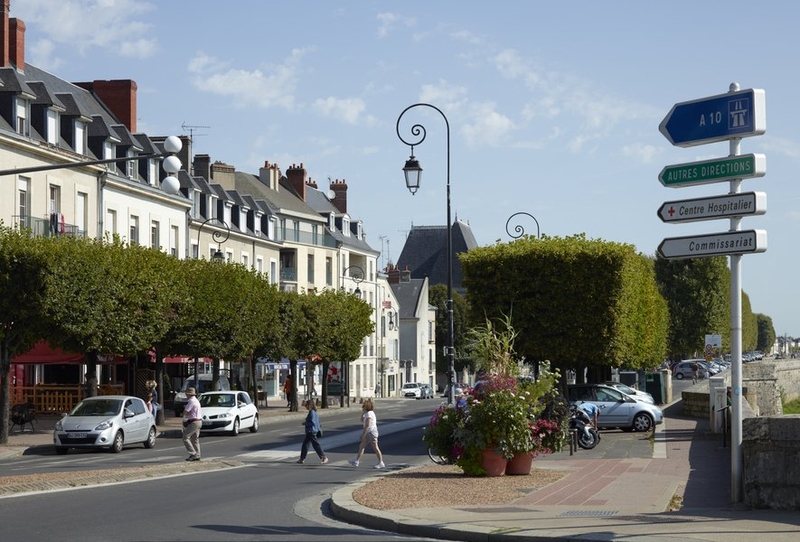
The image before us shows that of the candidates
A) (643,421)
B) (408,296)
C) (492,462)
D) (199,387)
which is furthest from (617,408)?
(408,296)

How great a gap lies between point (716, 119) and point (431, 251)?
120774 mm

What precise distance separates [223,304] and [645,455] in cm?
2367

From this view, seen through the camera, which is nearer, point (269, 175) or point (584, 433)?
point (584, 433)

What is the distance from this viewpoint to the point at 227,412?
38.7 m

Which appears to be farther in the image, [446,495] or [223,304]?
[223,304]

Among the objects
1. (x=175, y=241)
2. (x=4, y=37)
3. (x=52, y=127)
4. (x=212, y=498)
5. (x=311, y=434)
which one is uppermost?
(x=4, y=37)

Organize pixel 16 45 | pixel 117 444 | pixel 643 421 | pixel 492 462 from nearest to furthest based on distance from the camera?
1. pixel 492 462
2. pixel 117 444
3. pixel 643 421
4. pixel 16 45

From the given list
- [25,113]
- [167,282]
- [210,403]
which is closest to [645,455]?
[210,403]

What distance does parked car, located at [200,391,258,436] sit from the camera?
127 ft

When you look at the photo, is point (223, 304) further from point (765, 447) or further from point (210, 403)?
point (765, 447)

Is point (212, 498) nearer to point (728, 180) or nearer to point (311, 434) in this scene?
point (311, 434)

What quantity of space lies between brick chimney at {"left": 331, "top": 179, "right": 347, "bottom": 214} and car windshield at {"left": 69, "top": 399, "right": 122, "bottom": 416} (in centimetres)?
6049

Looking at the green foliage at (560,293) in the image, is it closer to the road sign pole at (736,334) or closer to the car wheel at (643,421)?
the car wheel at (643,421)

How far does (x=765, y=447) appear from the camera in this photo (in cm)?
1377
